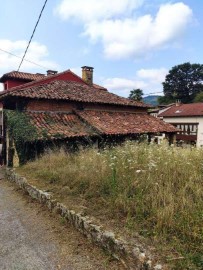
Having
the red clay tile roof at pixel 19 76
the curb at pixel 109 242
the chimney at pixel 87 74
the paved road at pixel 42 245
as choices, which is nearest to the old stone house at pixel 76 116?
the chimney at pixel 87 74

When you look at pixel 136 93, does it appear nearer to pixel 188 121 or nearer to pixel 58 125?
pixel 188 121

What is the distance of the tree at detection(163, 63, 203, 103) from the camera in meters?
67.6

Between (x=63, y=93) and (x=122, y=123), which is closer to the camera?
(x=63, y=93)

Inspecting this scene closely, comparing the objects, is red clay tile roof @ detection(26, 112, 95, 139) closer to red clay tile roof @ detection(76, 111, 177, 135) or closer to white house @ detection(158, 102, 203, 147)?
red clay tile roof @ detection(76, 111, 177, 135)

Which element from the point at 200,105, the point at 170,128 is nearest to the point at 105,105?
the point at 170,128

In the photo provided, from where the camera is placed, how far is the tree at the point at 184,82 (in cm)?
6756

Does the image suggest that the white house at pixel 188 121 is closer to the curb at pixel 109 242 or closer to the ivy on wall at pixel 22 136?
the ivy on wall at pixel 22 136

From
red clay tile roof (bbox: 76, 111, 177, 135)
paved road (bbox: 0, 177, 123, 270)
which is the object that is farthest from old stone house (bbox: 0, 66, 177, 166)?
paved road (bbox: 0, 177, 123, 270)

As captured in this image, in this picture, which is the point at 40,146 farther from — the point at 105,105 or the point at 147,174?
the point at 147,174

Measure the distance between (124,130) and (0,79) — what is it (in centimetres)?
1470

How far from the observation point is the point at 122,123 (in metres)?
16.5

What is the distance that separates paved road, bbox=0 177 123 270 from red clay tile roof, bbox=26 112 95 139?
629 centimetres

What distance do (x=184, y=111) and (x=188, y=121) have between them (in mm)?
1933

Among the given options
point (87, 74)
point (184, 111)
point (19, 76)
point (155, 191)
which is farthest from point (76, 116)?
point (184, 111)
